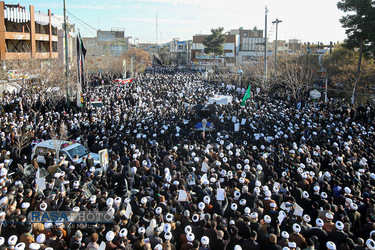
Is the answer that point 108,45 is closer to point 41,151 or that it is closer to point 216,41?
point 216,41

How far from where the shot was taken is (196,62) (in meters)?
78.6

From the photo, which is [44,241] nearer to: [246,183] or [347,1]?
[246,183]

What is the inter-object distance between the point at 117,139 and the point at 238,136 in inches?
228

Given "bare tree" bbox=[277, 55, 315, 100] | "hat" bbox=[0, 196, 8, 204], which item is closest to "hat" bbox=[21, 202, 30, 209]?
"hat" bbox=[0, 196, 8, 204]

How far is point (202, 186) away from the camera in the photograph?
23.9 ft

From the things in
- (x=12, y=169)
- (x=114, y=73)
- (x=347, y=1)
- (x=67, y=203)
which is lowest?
(x=12, y=169)

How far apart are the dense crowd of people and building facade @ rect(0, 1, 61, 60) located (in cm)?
1699

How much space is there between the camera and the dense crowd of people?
17.0ft

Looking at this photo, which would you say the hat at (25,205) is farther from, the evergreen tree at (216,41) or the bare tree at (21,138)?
the evergreen tree at (216,41)

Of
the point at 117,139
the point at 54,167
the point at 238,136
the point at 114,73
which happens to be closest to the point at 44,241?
the point at 54,167

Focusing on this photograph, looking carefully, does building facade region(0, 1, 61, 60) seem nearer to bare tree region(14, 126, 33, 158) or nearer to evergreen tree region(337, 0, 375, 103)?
bare tree region(14, 126, 33, 158)

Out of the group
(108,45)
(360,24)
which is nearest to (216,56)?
(108,45)

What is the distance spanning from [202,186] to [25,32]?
34.3m

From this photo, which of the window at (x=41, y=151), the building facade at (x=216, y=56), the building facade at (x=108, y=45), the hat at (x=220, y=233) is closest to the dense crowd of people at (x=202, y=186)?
the hat at (x=220, y=233)
